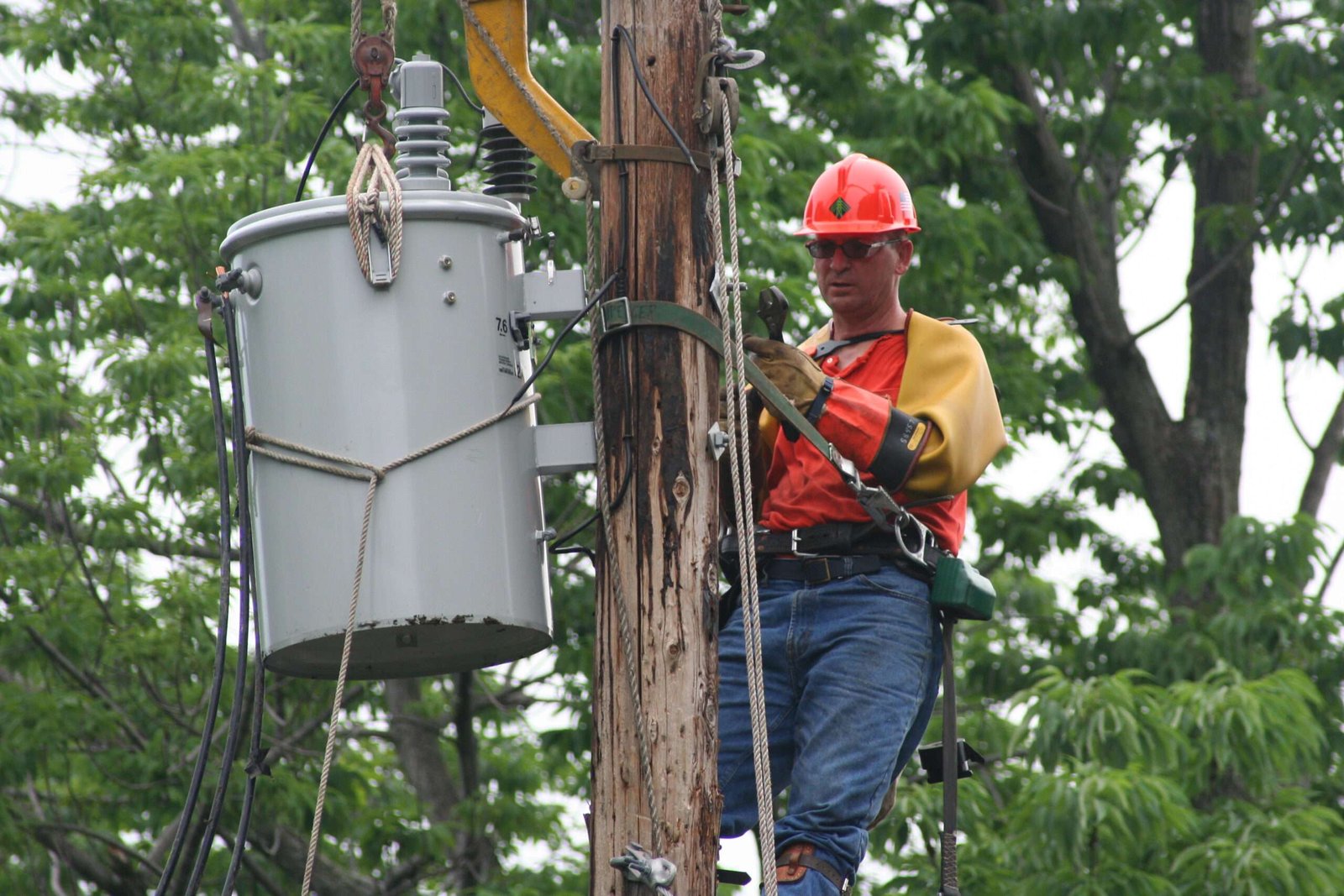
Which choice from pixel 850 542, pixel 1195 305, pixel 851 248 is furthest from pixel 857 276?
pixel 1195 305

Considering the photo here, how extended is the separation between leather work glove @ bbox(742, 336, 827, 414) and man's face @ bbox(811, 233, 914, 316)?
1.21 ft

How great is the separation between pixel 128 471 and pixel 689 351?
6187mm

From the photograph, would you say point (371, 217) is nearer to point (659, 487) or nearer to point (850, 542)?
point (659, 487)

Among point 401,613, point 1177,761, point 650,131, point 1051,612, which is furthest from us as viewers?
point 1051,612

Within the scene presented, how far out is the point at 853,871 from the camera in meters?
4.18

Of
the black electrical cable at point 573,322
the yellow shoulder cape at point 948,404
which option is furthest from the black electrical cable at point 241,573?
the yellow shoulder cape at point 948,404

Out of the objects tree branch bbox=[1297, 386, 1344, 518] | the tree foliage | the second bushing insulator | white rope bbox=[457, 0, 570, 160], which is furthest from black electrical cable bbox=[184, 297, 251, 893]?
tree branch bbox=[1297, 386, 1344, 518]

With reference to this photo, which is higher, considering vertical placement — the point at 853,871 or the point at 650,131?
the point at 650,131

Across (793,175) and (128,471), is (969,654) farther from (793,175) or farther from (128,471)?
(128,471)

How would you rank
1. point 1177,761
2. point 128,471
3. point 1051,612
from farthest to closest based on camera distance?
point 1051,612 → point 128,471 → point 1177,761

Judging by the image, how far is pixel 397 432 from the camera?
3945 mm

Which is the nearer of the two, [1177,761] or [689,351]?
[689,351]

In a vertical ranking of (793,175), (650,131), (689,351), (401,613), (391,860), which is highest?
(793,175)

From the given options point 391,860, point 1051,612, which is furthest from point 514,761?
point 1051,612
